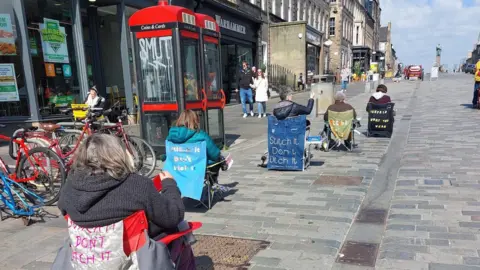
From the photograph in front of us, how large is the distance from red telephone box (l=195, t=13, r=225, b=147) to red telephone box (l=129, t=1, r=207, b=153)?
0.21m

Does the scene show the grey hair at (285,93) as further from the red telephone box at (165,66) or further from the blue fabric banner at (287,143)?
the red telephone box at (165,66)

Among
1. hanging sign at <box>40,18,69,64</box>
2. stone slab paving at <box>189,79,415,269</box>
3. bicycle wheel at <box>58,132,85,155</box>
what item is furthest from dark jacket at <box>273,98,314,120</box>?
hanging sign at <box>40,18,69,64</box>

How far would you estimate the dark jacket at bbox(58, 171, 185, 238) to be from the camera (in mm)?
1848

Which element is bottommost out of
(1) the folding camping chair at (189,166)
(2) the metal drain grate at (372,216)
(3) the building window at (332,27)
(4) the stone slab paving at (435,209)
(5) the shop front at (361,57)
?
(2) the metal drain grate at (372,216)

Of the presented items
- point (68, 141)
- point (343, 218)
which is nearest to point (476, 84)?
point (343, 218)

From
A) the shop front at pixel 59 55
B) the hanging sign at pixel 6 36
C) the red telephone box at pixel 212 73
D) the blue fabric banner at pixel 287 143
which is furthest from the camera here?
the shop front at pixel 59 55

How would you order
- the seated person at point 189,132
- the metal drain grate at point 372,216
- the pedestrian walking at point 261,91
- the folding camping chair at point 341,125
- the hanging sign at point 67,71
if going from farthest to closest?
the pedestrian walking at point 261,91 → the hanging sign at point 67,71 → the folding camping chair at point 341,125 → the seated person at point 189,132 → the metal drain grate at point 372,216

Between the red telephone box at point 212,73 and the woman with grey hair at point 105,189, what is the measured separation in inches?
226

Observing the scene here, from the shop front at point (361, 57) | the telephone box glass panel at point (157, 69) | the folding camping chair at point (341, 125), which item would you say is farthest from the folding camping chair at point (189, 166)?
the shop front at point (361, 57)

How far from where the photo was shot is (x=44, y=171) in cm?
505

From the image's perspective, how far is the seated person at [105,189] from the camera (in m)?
1.85

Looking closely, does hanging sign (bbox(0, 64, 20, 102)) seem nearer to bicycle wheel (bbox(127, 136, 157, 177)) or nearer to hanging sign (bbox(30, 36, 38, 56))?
hanging sign (bbox(30, 36, 38, 56))

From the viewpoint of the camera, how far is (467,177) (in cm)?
553

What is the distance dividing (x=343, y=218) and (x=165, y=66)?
457 cm
